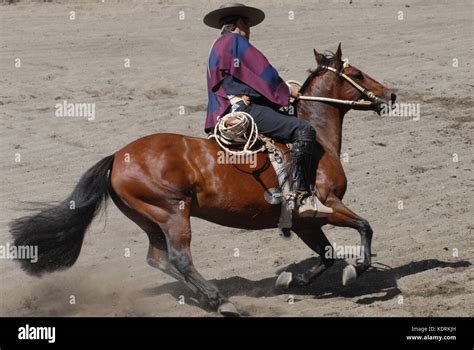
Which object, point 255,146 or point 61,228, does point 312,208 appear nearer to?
point 255,146

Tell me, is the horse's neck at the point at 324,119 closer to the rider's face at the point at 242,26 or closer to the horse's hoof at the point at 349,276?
the rider's face at the point at 242,26

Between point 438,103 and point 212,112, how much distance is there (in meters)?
5.97

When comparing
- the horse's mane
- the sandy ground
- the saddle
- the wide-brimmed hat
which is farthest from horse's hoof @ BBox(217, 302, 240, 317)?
the wide-brimmed hat

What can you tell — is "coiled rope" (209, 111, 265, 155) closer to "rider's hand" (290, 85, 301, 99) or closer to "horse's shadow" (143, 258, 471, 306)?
"rider's hand" (290, 85, 301, 99)

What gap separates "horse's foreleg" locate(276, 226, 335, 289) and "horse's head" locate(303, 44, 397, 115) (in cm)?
124

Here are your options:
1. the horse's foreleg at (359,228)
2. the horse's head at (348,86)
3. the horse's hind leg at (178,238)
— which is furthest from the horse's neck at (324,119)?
the horse's hind leg at (178,238)

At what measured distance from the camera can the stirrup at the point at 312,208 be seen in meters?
8.26

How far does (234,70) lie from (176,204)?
127cm

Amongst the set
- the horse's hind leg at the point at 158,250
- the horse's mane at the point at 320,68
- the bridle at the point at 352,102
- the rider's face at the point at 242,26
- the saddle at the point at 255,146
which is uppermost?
the rider's face at the point at 242,26

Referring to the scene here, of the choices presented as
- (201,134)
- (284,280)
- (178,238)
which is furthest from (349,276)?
(201,134)

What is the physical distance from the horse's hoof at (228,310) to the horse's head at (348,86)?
2.29 m

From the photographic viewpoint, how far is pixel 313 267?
891 centimetres

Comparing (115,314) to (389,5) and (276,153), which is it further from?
(389,5)

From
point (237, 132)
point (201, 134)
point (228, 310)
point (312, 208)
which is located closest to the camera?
point (228, 310)
